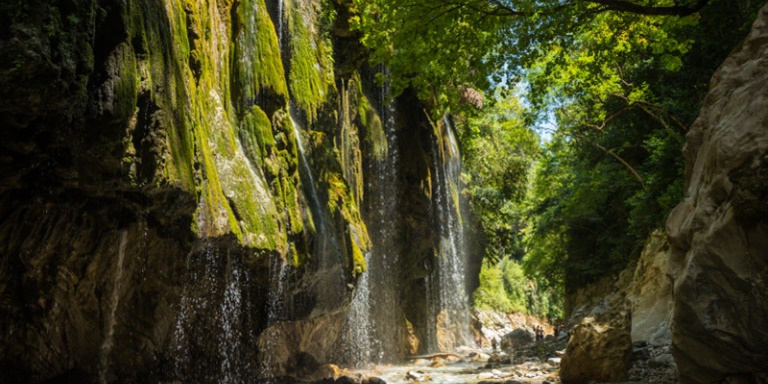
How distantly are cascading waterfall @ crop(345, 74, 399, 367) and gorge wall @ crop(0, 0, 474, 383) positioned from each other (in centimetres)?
249

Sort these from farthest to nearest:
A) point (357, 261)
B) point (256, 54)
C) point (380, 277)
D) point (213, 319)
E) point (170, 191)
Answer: point (380, 277)
point (357, 261)
point (256, 54)
point (213, 319)
point (170, 191)

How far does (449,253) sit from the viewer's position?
23.7 metres

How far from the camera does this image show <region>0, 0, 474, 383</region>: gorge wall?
5.18 m

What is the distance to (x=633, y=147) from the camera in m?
19.5

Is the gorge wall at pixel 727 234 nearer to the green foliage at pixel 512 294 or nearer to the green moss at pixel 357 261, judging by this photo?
the green moss at pixel 357 261

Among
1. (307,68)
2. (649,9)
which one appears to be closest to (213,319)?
(307,68)

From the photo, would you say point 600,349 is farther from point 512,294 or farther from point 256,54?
point 512,294

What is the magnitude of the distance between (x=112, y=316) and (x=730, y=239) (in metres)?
7.74

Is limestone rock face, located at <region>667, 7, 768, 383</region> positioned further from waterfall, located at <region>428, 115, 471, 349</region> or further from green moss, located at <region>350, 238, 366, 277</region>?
waterfall, located at <region>428, 115, 471, 349</region>

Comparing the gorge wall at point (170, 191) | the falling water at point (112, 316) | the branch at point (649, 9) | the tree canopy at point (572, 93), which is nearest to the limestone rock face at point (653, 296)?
Answer: the tree canopy at point (572, 93)

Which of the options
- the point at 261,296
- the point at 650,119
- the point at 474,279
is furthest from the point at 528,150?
the point at 261,296

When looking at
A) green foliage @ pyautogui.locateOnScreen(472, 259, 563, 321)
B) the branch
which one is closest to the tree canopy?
the branch

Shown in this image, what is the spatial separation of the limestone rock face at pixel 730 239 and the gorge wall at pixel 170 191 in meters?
6.07

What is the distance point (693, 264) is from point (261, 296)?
7.14m
